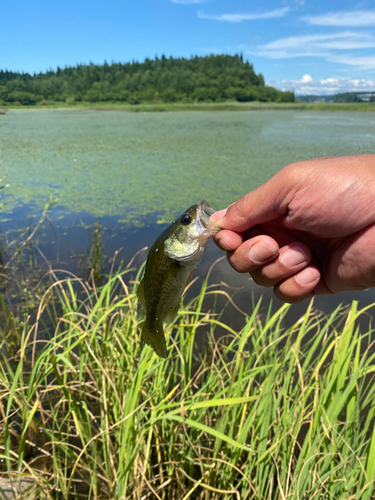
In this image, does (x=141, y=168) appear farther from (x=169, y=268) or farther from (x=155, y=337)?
(x=155, y=337)

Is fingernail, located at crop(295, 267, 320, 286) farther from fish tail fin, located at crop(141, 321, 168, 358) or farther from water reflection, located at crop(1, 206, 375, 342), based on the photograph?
water reflection, located at crop(1, 206, 375, 342)

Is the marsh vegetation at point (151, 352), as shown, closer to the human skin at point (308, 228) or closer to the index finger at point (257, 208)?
the human skin at point (308, 228)

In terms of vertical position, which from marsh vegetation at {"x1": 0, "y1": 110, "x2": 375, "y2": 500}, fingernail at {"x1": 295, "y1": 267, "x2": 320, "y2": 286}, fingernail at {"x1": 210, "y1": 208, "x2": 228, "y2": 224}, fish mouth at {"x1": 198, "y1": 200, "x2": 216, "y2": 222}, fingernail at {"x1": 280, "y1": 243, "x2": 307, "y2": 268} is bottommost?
marsh vegetation at {"x1": 0, "y1": 110, "x2": 375, "y2": 500}

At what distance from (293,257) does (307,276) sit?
18 cm

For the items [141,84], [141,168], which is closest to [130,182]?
[141,168]

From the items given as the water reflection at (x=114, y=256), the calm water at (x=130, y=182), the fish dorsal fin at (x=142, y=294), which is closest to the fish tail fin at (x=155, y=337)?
the fish dorsal fin at (x=142, y=294)

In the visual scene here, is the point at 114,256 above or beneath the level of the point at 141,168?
beneath

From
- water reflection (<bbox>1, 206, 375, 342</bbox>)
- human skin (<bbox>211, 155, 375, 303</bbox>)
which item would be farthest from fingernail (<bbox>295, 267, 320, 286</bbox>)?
water reflection (<bbox>1, 206, 375, 342</bbox>)

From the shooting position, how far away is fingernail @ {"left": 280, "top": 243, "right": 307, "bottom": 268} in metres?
1.97

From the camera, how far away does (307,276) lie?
2.04 m

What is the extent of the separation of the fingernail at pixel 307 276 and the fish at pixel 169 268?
2.52 feet

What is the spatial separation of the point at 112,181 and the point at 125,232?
3589mm

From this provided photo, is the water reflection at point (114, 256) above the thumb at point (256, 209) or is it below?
below

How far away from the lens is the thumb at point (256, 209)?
168 centimetres
